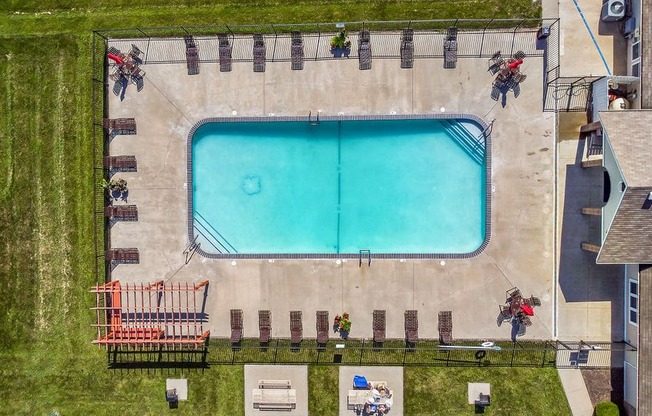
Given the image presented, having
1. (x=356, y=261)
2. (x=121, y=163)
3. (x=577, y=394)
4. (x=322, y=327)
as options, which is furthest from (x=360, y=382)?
(x=121, y=163)

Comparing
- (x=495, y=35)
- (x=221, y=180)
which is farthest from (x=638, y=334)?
(x=221, y=180)

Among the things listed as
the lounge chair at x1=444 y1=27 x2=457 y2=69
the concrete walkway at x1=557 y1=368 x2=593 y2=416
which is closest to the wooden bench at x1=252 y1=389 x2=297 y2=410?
the concrete walkway at x1=557 y1=368 x2=593 y2=416

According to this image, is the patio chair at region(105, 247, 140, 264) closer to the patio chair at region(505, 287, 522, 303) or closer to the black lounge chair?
the black lounge chair

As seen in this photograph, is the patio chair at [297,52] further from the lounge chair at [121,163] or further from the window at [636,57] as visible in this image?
the window at [636,57]

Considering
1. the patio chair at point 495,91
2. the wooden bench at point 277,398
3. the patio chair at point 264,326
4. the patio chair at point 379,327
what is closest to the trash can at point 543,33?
the patio chair at point 495,91

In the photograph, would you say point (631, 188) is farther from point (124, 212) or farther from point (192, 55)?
point (124, 212)

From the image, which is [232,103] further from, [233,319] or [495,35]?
[495,35]
